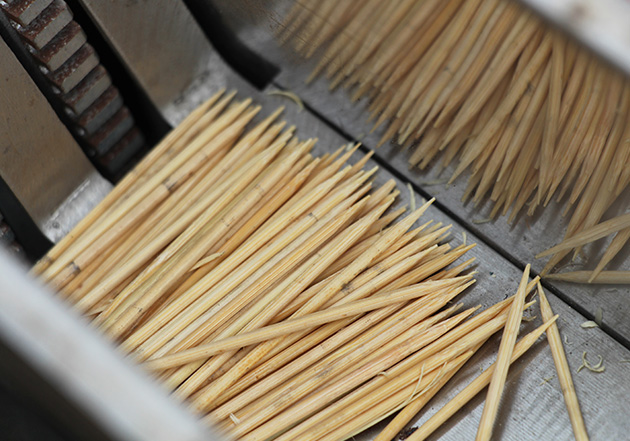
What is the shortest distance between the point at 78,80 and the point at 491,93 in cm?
74

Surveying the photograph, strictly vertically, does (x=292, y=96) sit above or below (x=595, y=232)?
below

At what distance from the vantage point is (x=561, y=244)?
46.9 inches

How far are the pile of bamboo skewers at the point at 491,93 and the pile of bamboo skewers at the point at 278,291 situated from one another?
129 millimetres

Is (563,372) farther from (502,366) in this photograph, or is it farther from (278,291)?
(278,291)

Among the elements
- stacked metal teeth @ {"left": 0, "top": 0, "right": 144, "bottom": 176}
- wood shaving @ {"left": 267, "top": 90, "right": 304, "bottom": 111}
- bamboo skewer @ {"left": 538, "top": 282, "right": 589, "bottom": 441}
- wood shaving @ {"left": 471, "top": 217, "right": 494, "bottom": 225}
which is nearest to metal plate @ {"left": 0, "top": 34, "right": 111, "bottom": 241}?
stacked metal teeth @ {"left": 0, "top": 0, "right": 144, "bottom": 176}

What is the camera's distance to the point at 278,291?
1.17m

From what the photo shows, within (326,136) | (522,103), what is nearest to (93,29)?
(326,136)

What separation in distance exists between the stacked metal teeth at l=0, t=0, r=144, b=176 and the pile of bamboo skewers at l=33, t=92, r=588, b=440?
138mm

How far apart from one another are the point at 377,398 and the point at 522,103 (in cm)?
52

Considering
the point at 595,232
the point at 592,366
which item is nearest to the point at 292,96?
the point at 595,232

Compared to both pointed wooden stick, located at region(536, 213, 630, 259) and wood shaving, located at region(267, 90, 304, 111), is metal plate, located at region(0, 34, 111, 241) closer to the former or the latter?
wood shaving, located at region(267, 90, 304, 111)

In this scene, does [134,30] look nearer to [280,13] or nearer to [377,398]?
[280,13]

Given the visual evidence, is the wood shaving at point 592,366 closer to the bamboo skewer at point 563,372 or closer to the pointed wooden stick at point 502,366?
the bamboo skewer at point 563,372

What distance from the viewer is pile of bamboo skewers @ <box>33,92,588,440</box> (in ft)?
3.64
